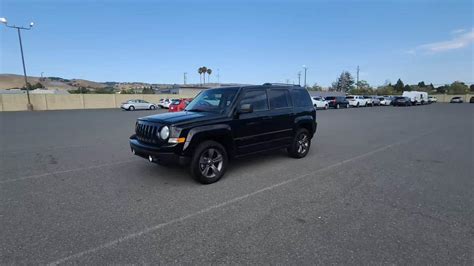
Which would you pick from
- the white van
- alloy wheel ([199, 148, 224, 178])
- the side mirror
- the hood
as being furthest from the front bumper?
the white van

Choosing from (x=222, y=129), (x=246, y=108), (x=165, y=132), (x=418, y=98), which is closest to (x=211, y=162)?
(x=222, y=129)

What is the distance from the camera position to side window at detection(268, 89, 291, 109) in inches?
247

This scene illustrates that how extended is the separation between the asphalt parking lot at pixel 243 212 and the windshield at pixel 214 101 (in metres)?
1.40

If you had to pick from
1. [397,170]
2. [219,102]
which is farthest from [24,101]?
[397,170]

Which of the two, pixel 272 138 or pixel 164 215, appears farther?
pixel 272 138

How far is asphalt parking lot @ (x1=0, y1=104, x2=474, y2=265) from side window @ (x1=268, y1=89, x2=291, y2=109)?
4.55 ft

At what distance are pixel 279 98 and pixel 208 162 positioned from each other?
8.18 ft

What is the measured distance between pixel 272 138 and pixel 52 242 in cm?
440

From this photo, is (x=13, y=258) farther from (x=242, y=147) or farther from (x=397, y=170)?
(x=397, y=170)

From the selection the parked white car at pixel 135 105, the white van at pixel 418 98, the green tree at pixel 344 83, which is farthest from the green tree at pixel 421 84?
the parked white car at pixel 135 105

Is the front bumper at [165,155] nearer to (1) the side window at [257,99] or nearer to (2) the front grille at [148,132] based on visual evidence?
(2) the front grille at [148,132]

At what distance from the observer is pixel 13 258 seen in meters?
2.79

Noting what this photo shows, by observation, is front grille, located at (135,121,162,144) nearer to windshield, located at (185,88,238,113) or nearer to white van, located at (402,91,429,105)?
windshield, located at (185,88,238,113)

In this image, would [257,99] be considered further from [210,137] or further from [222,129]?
[210,137]
